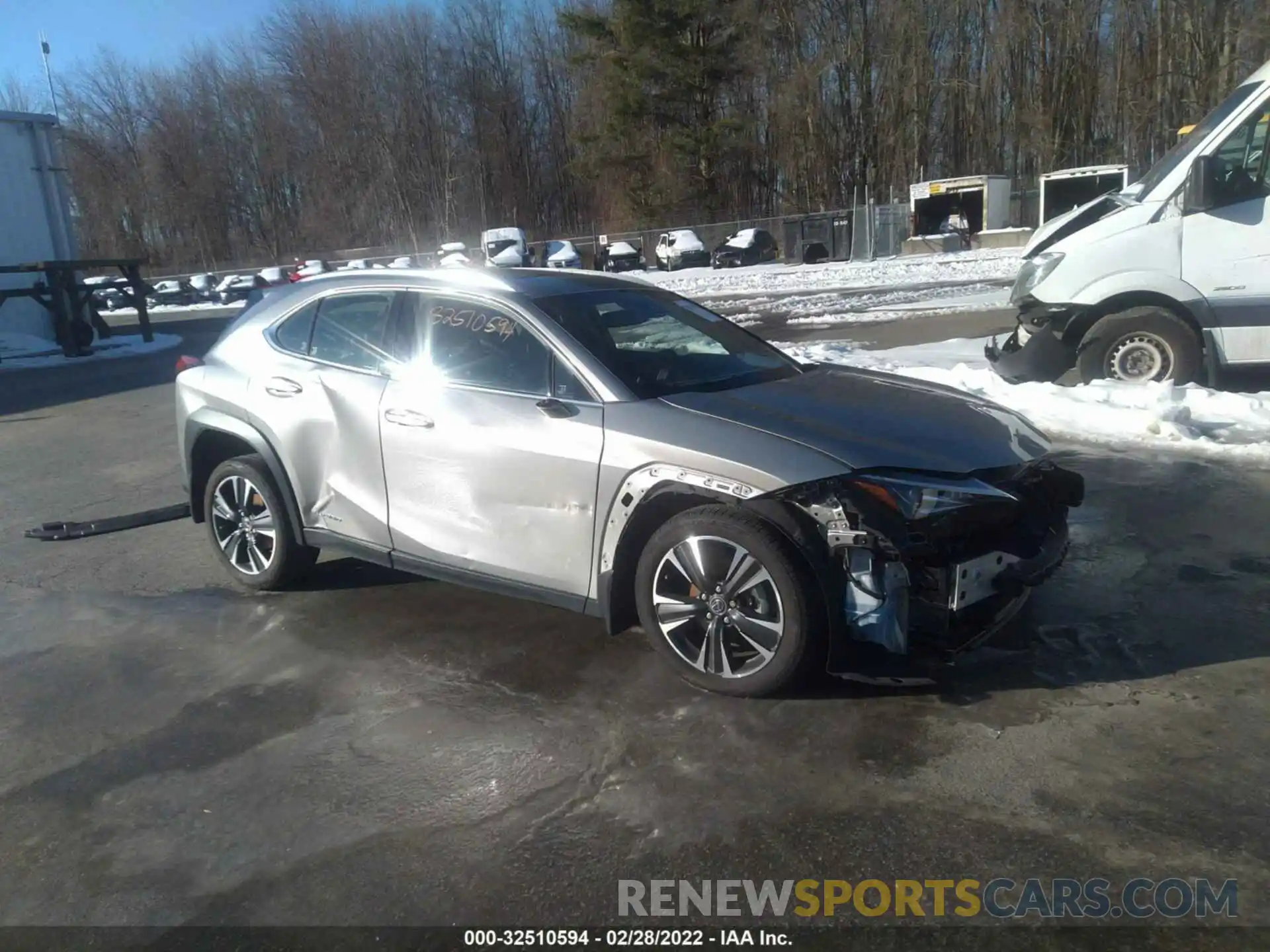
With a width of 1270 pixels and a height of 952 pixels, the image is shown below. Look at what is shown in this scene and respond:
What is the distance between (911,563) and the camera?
3617mm

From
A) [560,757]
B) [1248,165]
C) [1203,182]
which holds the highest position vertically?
[1248,165]

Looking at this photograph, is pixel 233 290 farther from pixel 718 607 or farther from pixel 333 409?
pixel 718 607

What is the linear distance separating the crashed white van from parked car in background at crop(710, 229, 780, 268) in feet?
109

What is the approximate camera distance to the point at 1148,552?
521 centimetres

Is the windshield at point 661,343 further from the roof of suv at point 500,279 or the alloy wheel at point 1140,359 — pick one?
the alloy wheel at point 1140,359

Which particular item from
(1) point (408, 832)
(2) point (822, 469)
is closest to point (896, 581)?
(2) point (822, 469)

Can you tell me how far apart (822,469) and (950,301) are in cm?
1642

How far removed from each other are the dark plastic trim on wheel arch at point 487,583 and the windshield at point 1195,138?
6.70 m

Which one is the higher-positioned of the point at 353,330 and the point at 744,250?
the point at 353,330

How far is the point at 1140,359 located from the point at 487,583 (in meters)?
6.32

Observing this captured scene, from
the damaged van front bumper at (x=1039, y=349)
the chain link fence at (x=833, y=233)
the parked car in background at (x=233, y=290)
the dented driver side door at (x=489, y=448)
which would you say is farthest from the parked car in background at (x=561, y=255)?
the dented driver side door at (x=489, y=448)

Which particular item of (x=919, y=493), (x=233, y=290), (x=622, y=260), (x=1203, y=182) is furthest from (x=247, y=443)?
(x=233, y=290)

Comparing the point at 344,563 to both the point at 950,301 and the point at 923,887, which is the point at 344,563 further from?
the point at 950,301

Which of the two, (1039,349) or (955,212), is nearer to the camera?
(1039,349)
